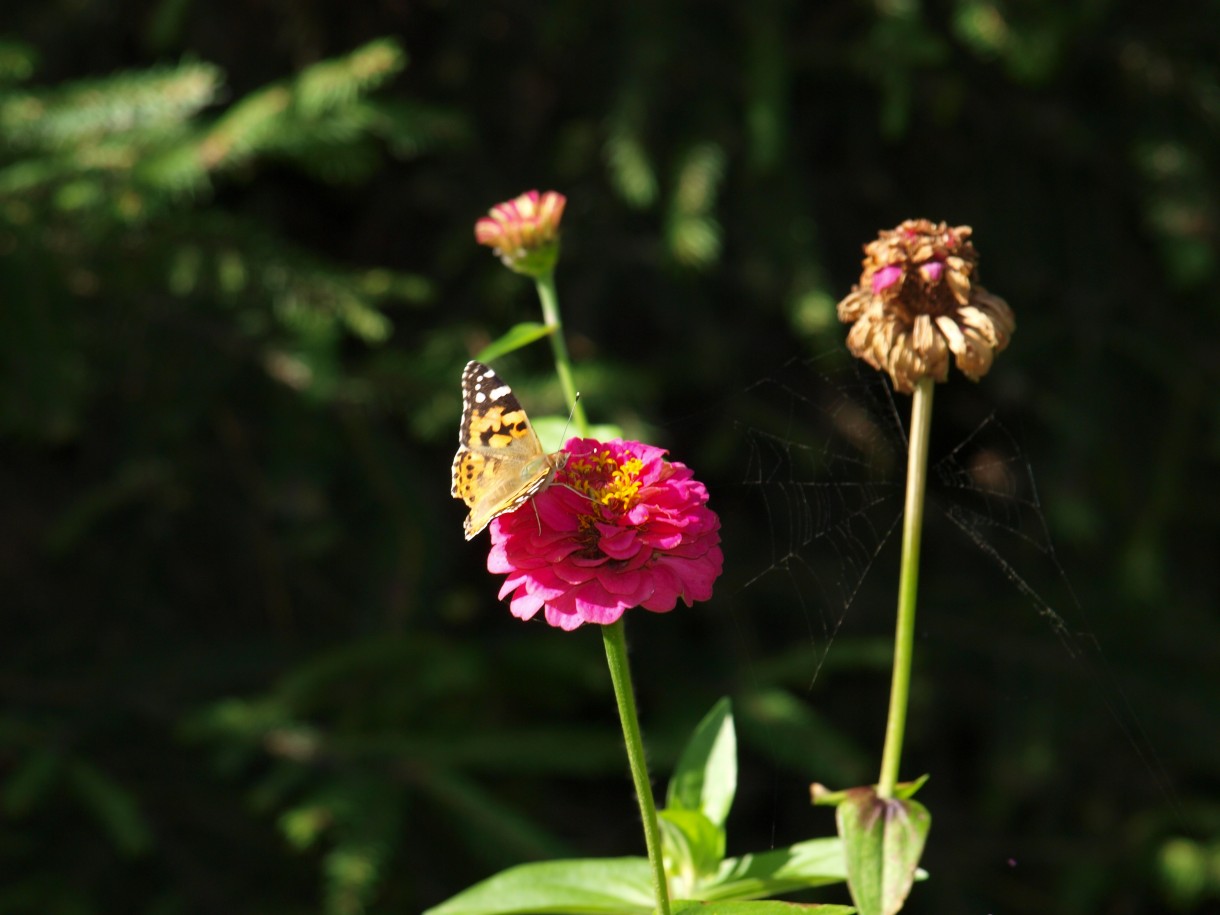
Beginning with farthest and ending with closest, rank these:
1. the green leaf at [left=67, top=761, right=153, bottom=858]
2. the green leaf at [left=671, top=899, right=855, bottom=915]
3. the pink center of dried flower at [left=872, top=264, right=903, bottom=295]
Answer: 1. the green leaf at [left=67, top=761, right=153, bottom=858]
2. the pink center of dried flower at [left=872, top=264, right=903, bottom=295]
3. the green leaf at [left=671, top=899, right=855, bottom=915]

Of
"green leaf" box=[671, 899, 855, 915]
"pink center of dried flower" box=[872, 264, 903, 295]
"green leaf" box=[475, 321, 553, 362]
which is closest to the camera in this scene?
"green leaf" box=[671, 899, 855, 915]

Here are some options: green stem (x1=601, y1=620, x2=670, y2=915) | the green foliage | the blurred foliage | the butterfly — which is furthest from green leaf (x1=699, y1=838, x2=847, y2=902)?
the blurred foliage

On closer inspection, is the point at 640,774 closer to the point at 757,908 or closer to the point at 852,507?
the point at 757,908

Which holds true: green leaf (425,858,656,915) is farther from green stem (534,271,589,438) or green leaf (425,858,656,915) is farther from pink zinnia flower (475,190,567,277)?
pink zinnia flower (475,190,567,277)

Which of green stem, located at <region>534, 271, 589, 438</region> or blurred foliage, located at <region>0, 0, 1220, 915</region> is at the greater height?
blurred foliage, located at <region>0, 0, 1220, 915</region>

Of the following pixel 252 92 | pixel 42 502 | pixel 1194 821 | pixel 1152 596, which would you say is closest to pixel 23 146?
pixel 252 92

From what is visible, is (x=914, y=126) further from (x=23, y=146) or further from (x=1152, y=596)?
(x=23, y=146)
